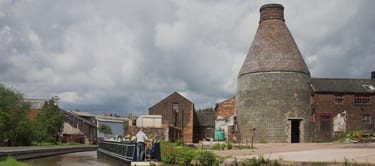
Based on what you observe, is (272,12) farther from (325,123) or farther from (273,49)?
(325,123)

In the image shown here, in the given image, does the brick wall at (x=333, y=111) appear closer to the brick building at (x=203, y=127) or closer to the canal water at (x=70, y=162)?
the brick building at (x=203, y=127)

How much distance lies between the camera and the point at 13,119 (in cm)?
3697

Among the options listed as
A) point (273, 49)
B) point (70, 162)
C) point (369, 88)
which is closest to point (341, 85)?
point (369, 88)

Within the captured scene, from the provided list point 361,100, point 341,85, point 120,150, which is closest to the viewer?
point 120,150

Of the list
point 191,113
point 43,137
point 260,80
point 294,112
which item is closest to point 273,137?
point 294,112

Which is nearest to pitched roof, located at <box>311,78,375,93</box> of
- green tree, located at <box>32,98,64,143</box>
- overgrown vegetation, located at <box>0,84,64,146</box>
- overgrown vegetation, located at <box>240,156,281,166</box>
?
overgrown vegetation, located at <box>240,156,281,166</box>

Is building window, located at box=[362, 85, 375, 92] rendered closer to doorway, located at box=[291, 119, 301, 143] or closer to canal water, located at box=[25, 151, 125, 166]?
doorway, located at box=[291, 119, 301, 143]

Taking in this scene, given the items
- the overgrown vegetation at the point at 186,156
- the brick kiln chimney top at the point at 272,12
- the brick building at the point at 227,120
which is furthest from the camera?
the brick building at the point at 227,120

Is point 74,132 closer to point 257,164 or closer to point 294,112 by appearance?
point 294,112

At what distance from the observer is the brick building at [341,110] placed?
127 feet

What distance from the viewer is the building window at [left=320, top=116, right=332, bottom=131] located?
1532 inches

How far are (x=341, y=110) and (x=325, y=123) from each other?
1982mm

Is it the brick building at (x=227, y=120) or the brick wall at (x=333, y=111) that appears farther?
the brick building at (x=227, y=120)

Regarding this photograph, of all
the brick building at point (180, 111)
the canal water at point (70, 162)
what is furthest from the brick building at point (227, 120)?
the canal water at point (70, 162)
